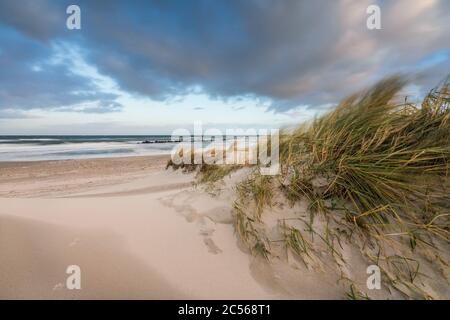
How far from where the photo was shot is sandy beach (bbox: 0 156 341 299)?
58.1 inches

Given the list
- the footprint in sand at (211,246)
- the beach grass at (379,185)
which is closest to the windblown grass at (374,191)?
the beach grass at (379,185)

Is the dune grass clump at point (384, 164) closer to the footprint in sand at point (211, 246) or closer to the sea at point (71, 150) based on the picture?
the footprint in sand at point (211, 246)

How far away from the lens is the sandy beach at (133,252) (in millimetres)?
1475

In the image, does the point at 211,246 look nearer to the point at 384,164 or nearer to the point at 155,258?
the point at 155,258

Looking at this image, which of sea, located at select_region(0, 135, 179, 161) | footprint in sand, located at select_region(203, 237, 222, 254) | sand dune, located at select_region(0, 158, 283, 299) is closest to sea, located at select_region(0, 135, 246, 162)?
sea, located at select_region(0, 135, 179, 161)

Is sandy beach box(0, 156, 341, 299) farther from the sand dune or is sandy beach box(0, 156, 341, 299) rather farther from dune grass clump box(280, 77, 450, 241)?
dune grass clump box(280, 77, 450, 241)

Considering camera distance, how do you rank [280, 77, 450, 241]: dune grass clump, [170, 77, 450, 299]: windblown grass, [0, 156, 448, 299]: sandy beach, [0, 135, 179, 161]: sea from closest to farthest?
[0, 156, 448, 299]: sandy beach, [170, 77, 450, 299]: windblown grass, [280, 77, 450, 241]: dune grass clump, [0, 135, 179, 161]: sea

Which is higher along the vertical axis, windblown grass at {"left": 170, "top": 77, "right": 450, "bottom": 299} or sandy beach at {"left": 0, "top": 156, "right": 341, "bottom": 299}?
windblown grass at {"left": 170, "top": 77, "right": 450, "bottom": 299}

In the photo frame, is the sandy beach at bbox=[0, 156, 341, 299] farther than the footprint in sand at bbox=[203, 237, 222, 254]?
No

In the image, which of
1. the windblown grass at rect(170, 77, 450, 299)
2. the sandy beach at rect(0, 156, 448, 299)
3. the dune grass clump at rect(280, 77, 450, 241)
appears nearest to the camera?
the sandy beach at rect(0, 156, 448, 299)

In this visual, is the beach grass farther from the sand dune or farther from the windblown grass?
the sand dune

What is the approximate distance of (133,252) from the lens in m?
1.83

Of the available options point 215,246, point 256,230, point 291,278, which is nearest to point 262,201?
point 256,230

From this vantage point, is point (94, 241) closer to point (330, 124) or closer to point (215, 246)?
point (215, 246)
